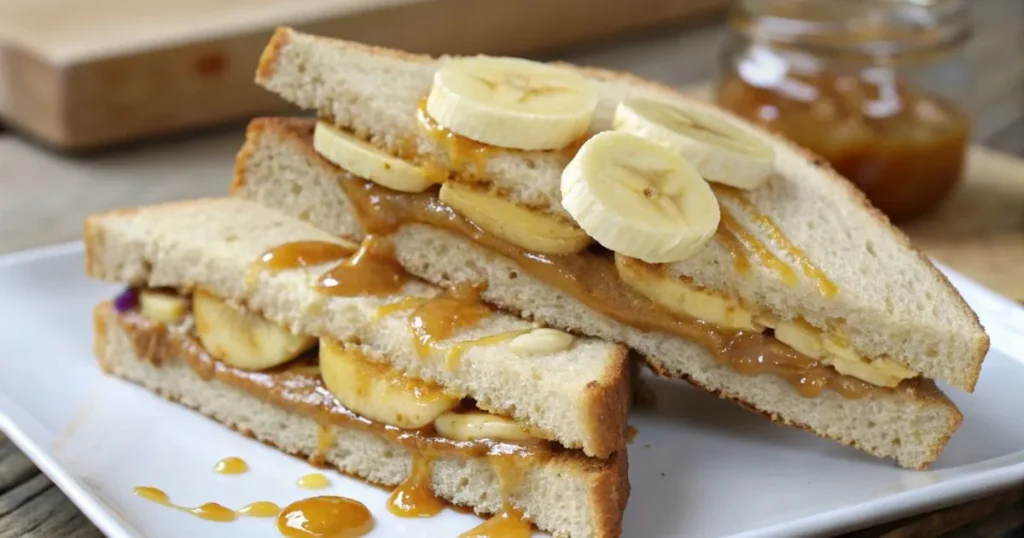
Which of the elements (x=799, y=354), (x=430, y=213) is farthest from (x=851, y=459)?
(x=430, y=213)

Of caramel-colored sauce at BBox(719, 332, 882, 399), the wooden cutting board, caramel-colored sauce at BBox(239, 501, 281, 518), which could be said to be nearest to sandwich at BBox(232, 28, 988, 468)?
caramel-colored sauce at BBox(719, 332, 882, 399)

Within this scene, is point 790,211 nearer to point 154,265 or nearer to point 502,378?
point 502,378

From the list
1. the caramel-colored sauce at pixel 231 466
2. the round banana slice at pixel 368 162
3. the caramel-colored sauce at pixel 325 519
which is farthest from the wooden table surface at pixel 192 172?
the round banana slice at pixel 368 162

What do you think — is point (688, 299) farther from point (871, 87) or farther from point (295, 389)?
point (871, 87)

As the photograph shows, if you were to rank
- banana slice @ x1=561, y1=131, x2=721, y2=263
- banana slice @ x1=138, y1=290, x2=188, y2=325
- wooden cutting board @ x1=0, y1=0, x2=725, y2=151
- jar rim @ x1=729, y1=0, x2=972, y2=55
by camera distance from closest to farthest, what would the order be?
banana slice @ x1=561, y1=131, x2=721, y2=263 < banana slice @ x1=138, y1=290, x2=188, y2=325 < jar rim @ x1=729, y1=0, x2=972, y2=55 < wooden cutting board @ x1=0, y1=0, x2=725, y2=151

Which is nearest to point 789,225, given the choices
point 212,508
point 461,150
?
point 461,150

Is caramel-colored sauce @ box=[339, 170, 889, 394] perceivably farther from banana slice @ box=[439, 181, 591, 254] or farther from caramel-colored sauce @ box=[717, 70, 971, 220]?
caramel-colored sauce @ box=[717, 70, 971, 220]

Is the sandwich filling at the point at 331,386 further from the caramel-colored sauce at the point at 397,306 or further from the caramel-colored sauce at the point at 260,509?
the caramel-colored sauce at the point at 260,509
